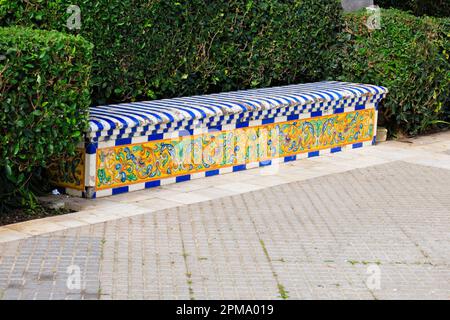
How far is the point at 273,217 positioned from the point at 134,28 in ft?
8.78

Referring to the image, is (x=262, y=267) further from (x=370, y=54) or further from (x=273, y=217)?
(x=370, y=54)

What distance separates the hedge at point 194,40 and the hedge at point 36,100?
1.13 metres

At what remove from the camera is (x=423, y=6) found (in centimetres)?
1307

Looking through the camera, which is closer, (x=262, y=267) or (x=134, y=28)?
(x=262, y=267)

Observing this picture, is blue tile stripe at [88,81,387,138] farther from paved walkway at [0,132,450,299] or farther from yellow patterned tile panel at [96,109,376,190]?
paved walkway at [0,132,450,299]

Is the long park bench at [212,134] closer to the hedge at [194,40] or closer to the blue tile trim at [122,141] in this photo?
the blue tile trim at [122,141]

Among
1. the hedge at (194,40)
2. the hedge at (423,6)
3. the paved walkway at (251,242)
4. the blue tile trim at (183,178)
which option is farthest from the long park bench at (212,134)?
the hedge at (423,6)

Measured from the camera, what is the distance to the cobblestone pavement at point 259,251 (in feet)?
19.5

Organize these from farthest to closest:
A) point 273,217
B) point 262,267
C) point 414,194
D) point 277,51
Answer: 1. point 277,51
2. point 414,194
3. point 273,217
4. point 262,267

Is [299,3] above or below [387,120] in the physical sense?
above

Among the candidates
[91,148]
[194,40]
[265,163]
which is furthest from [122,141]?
[194,40]

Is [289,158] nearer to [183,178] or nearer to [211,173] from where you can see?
[211,173]

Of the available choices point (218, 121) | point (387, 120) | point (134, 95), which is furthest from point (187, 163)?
point (387, 120)

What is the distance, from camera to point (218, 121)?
8977mm
